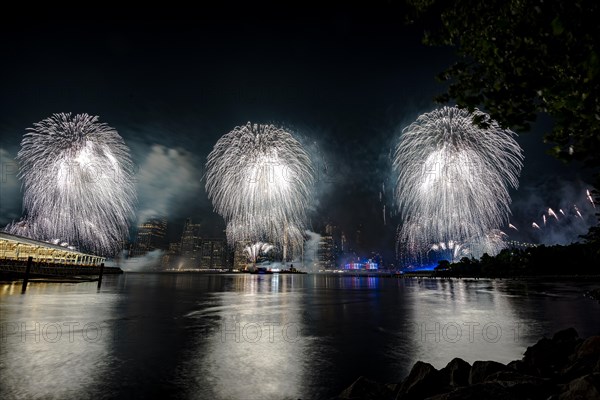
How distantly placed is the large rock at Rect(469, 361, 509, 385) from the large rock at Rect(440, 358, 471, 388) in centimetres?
22

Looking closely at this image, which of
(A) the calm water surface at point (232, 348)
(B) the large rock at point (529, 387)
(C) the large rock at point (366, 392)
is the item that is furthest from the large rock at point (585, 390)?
(A) the calm water surface at point (232, 348)

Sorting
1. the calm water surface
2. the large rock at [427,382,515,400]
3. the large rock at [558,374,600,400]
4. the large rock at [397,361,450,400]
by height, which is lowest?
the calm water surface

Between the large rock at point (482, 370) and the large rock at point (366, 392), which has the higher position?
the large rock at point (482, 370)

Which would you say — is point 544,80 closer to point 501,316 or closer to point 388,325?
point 388,325

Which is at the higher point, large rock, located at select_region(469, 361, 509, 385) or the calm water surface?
large rock, located at select_region(469, 361, 509, 385)

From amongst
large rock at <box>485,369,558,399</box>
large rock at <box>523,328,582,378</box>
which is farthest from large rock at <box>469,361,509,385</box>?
large rock at <box>523,328,582,378</box>

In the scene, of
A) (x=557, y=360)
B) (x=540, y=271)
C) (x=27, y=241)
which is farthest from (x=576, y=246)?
(x=27, y=241)

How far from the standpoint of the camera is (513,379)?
700 centimetres

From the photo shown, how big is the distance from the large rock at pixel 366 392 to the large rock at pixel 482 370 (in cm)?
199

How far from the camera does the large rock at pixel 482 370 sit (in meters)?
8.38

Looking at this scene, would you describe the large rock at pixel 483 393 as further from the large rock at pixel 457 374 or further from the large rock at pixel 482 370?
the large rock at pixel 457 374

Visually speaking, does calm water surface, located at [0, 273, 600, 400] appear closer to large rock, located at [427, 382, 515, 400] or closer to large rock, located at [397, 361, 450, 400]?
large rock, located at [397, 361, 450, 400]

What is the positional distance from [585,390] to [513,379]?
5.66 feet

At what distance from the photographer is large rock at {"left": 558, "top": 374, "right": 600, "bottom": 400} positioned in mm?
5273
